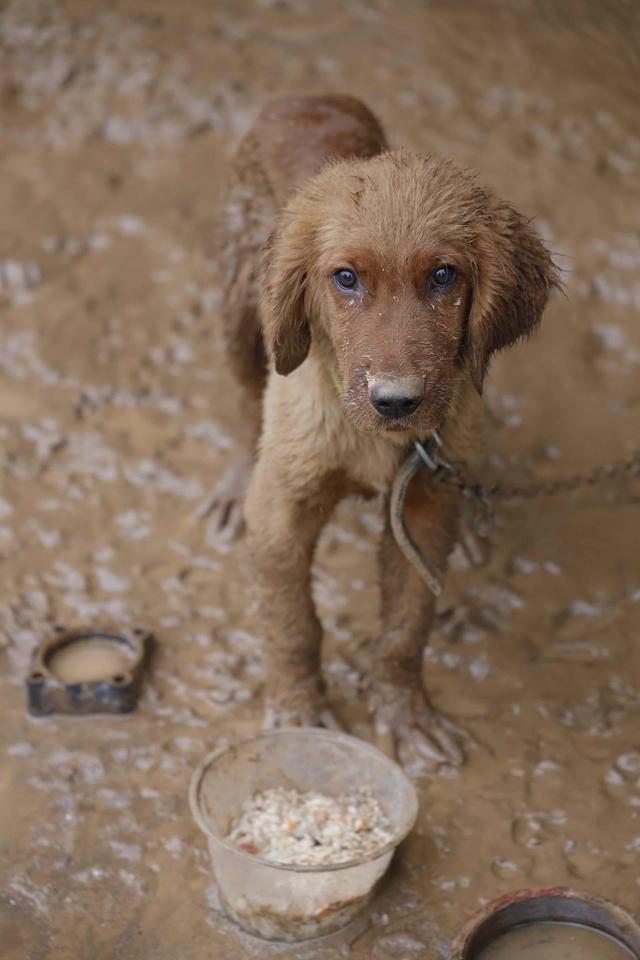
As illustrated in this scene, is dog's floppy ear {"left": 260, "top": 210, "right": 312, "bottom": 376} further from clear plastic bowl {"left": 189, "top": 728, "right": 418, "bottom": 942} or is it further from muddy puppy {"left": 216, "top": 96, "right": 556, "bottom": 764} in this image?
clear plastic bowl {"left": 189, "top": 728, "right": 418, "bottom": 942}

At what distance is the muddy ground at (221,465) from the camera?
145 inches

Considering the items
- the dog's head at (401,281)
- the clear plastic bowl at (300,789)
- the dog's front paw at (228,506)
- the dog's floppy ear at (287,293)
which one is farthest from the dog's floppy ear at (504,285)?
the dog's front paw at (228,506)

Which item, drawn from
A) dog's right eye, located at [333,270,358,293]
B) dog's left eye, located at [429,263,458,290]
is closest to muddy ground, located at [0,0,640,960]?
dog's left eye, located at [429,263,458,290]

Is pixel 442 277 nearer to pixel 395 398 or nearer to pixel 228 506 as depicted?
pixel 395 398

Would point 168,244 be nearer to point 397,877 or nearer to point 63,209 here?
point 63,209

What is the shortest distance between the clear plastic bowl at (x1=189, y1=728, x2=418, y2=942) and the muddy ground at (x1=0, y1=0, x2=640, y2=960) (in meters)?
0.11

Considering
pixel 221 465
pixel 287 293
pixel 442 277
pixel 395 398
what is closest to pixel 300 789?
pixel 395 398

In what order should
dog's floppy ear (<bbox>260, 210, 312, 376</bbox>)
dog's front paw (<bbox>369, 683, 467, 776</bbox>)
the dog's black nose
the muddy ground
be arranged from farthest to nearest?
dog's front paw (<bbox>369, 683, 467, 776</bbox>) → the muddy ground → dog's floppy ear (<bbox>260, 210, 312, 376</bbox>) → the dog's black nose

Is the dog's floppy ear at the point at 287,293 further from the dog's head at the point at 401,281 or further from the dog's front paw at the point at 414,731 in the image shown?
the dog's front paw at the point at 414,731

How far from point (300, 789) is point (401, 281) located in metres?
1.57

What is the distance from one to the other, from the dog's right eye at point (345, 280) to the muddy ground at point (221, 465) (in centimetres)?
69

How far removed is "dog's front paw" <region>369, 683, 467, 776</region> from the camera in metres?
4.06

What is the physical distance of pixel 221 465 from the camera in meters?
5.45

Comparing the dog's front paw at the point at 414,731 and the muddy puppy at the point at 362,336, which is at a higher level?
the muddy puppy at the point at 362,336
